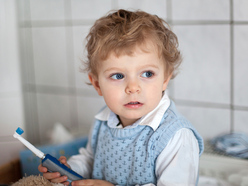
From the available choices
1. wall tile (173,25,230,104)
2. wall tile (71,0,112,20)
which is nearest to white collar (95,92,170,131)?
wall tile (173,25,230,104)

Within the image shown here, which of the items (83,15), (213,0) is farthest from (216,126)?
(83,15)

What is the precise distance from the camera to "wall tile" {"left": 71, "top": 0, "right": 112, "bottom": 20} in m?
1.30

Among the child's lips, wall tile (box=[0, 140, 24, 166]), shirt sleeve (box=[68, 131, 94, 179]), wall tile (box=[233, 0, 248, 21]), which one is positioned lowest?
wall tile (box=[0, 140, 24, 166])

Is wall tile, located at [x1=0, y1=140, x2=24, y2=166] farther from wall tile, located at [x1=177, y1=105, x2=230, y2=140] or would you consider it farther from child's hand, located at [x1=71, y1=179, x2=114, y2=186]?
wall tile, located at [x1=177, y1=105, x2=230, y2=140]

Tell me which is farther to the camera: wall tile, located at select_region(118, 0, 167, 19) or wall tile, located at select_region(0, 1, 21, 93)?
wall tile, located at select_region(0, 1, 21, 93)

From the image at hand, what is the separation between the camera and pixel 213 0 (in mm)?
1034

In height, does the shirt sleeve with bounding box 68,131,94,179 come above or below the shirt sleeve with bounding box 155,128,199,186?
below

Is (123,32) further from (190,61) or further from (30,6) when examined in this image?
(30,6)

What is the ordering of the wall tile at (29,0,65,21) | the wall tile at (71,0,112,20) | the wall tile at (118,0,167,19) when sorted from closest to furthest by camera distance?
the wall tile at (118,0,167,19)
the wall tile at (71,0,112,20)
the wall tile at (29,0,65,21)

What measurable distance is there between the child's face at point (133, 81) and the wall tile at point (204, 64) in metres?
0.34

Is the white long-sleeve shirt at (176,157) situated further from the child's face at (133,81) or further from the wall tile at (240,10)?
the wall tile at (240,10)

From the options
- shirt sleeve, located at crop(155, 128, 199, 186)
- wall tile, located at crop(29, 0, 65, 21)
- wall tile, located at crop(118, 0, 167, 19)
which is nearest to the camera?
shirt sleeve, located at crop(155, 128, 199, 186)

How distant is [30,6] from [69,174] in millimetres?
939

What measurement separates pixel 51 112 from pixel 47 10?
445mm
